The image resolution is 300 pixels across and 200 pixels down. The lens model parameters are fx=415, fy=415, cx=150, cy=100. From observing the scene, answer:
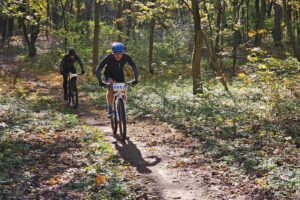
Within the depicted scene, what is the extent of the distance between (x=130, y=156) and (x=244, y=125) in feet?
11.7

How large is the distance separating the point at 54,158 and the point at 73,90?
7.38m

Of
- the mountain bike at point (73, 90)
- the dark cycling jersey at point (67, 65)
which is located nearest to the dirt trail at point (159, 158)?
the mountain bike at point (73, 90)

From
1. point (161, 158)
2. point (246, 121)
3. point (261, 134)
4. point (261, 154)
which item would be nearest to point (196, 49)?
point (246, 121)

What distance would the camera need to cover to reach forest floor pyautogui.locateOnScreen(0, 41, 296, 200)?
7.01 meters

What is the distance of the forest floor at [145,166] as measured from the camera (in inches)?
276

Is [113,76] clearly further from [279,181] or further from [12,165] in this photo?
[279,181]

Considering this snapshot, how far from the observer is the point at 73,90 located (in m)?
16.2

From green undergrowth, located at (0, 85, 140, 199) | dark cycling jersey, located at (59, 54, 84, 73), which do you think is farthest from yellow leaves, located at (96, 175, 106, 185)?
dark cycling jersey, located at (59, 54, 84, 73)

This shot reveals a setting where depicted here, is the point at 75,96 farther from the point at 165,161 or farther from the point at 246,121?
the point at 165,161

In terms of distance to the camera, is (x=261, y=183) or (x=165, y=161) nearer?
(x=261, y=183)

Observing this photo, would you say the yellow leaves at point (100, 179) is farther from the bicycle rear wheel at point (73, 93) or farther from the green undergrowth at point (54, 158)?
the bicycle rear wheel at point (73, 93)

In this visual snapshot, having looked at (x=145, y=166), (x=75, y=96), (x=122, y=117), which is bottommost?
(x=145, y=166)

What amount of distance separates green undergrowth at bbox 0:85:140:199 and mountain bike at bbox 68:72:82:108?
1.50 meters

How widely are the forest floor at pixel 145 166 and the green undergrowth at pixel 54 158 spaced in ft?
0.07
